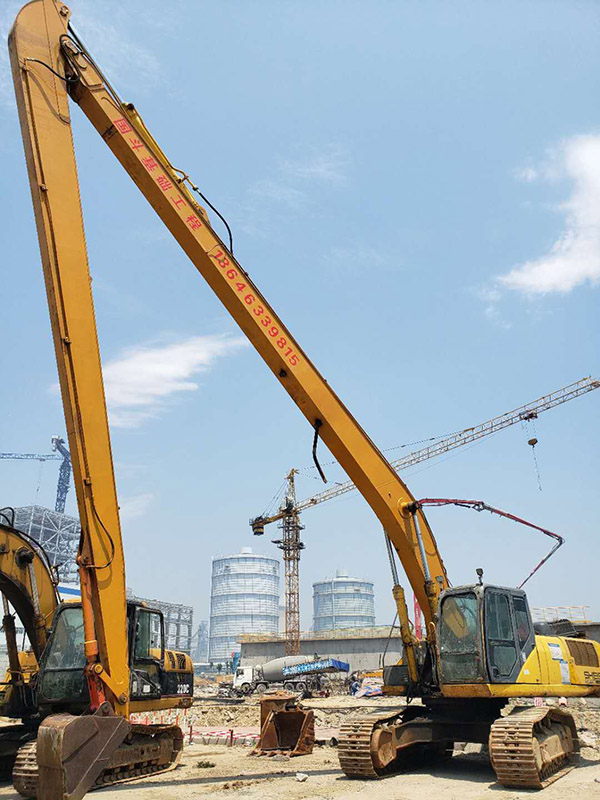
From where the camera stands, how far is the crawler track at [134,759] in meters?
9.20

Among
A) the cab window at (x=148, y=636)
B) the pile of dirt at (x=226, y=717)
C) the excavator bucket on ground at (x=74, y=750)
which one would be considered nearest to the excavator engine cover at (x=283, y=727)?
the cab window at (x=148, y=636)

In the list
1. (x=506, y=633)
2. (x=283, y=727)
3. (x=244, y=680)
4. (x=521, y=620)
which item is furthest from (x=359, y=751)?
(x=244, y=680)

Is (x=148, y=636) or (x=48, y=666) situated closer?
(x=48, y=666)

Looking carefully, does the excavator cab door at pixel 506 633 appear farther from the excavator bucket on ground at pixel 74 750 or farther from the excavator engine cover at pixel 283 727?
the excavator bucket on ground at pixel 74 750

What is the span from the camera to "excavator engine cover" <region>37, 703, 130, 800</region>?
6691mm

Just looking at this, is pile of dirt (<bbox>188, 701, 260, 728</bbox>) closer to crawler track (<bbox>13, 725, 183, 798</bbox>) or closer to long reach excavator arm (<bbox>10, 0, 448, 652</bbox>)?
crawler track (<bbox>13, 725, 183, 798</bbox>)

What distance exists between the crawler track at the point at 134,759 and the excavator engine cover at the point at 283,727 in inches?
102

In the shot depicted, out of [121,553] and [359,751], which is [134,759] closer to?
[359,751]

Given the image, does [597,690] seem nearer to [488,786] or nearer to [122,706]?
[488,786]

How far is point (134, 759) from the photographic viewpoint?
34.8 ft

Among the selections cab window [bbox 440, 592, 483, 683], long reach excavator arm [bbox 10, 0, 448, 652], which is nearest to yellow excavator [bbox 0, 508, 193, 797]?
long reach excavator arm [bbox 10, 0, 448, 652]

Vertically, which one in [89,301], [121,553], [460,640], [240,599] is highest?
[240,599]

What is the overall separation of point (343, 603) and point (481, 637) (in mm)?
152099

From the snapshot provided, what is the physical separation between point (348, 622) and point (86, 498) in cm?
15371
